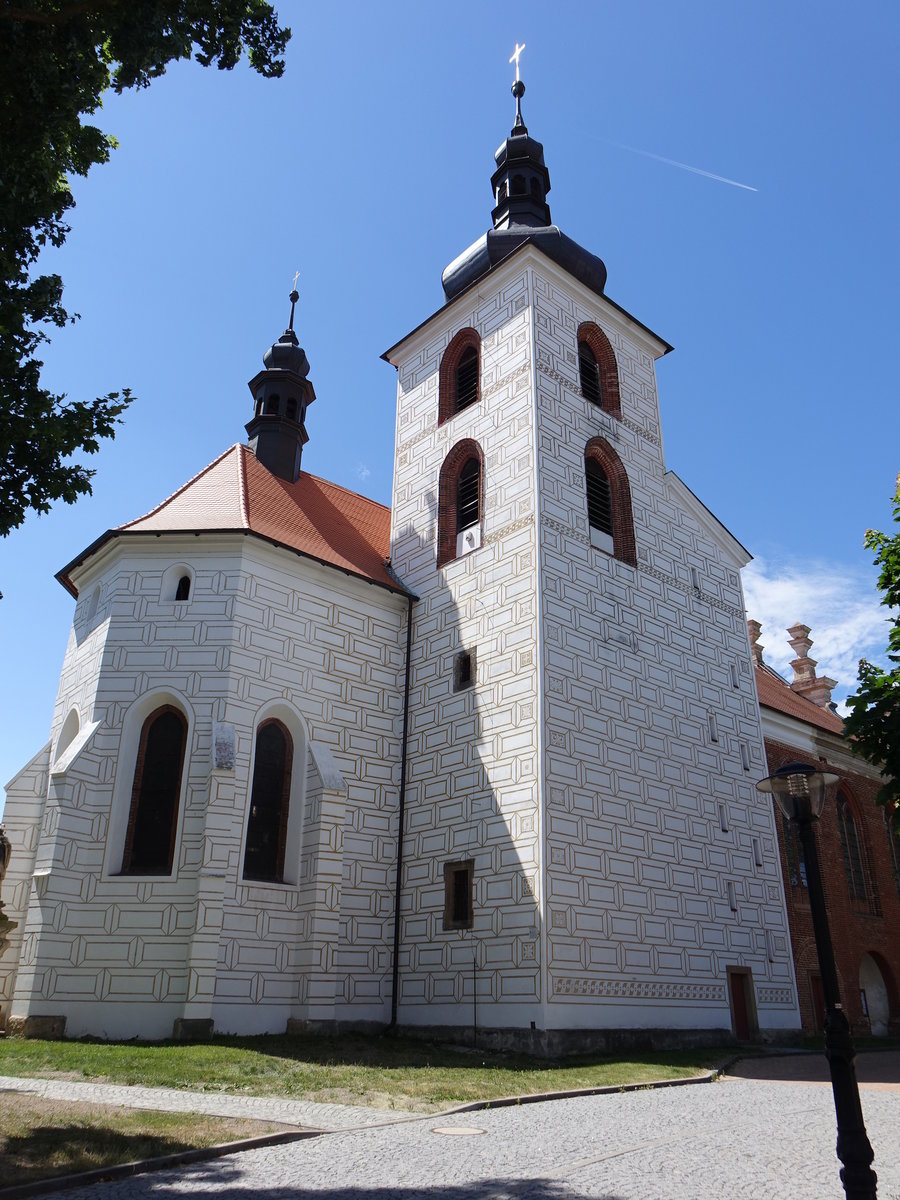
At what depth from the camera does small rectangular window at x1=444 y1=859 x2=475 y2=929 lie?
1670 centimetres

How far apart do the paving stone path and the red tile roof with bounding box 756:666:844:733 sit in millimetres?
15914

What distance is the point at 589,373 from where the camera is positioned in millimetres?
22828

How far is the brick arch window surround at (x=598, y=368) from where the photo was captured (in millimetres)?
22594

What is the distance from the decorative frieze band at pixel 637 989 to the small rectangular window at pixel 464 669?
5817 mm

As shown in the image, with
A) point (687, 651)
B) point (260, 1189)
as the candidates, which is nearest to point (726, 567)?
point (687, 651)

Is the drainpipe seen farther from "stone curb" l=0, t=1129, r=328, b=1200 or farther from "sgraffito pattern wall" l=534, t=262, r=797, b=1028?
"stone curb" l=0, t=1129, r=328, b=1200

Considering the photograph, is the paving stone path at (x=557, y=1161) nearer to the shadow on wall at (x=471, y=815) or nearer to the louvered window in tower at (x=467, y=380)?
the shadow on wall at (x=471, y=815)

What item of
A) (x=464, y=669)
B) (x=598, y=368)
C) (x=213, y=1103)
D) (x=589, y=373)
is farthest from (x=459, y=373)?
(x=213, y=1103)

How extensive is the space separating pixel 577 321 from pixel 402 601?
8.06m

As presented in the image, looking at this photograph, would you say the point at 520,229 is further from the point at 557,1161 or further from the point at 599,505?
the point at 557,1161

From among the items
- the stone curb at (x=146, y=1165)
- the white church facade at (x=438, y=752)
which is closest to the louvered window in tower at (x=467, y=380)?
the white church facade at (x=438, y=752)

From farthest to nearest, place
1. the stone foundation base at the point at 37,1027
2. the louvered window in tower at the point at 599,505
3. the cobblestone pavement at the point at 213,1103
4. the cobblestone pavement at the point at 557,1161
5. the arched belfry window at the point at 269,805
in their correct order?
the louvered window in tower at the point at 599,505, the arched belfry window at the point at 269,805, the stone foundation base at the point at 37,1027, the cobblestone pavement at the point at 213,1103, the cobblestone pavement at the point at 557,1161

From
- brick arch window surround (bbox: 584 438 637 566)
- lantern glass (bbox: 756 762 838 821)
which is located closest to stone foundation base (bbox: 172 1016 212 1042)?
lantern glass (bbox: 756 762 838 821)

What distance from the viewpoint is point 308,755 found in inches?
704
